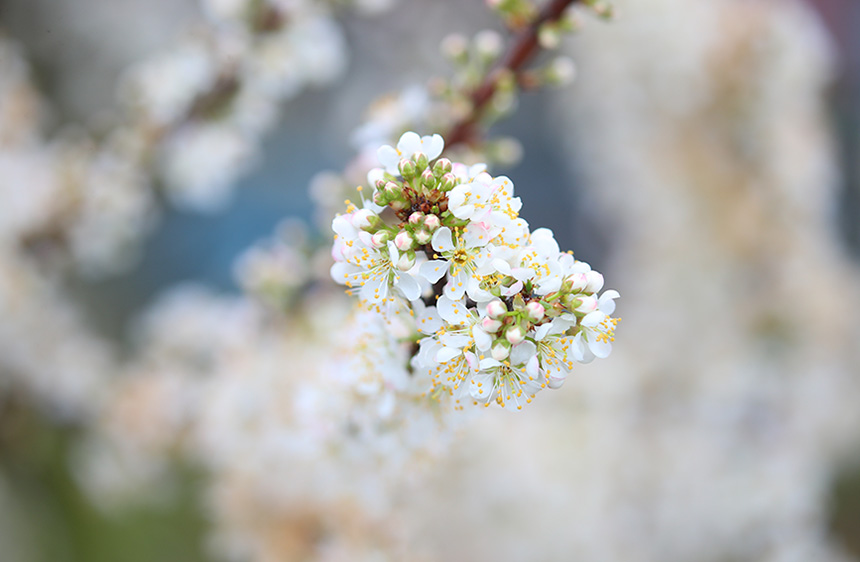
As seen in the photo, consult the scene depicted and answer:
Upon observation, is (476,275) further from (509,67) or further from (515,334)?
(509,67)

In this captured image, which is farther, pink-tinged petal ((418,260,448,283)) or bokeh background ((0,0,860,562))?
bokeh background ((0,0,860,562))

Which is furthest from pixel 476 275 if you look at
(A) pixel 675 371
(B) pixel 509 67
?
(A) pixel 675 371

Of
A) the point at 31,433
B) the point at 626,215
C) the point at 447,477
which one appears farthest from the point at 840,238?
the point at 31,433

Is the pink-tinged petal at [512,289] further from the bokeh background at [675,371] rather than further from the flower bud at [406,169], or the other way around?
the bokeh background at [675,371]

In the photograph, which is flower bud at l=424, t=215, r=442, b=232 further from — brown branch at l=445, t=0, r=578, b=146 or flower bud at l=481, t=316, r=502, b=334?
brown branch at l=445, t=0, r=578, b=146

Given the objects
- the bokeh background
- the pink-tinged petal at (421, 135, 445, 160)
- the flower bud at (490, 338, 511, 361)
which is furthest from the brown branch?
the bokeh background
